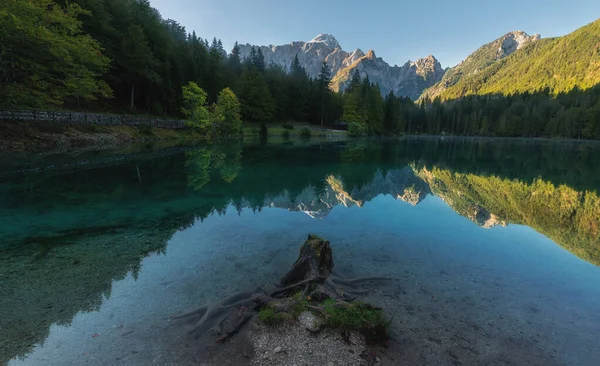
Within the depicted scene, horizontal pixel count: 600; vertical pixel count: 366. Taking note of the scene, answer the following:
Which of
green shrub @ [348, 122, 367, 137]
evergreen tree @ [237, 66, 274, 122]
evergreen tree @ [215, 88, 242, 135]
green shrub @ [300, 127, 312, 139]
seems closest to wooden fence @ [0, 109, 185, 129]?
evergreen tree @ [215, 88, 242, 135]

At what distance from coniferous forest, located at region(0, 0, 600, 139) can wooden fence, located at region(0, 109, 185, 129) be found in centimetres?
116

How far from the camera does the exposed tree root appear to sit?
21.0 ft

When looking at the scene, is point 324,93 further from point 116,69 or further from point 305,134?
point 116,69

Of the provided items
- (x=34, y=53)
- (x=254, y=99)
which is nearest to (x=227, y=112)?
(x=254, y=99)

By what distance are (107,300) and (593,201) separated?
97.2 ft

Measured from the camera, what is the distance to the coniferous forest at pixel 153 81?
31.1m

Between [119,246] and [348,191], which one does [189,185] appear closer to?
[119,246]

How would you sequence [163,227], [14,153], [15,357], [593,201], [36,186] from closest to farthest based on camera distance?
[15,357] < [163,227] < [36,186] < [593,201] < [14,153]

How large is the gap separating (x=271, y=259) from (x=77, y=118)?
44.9 meters

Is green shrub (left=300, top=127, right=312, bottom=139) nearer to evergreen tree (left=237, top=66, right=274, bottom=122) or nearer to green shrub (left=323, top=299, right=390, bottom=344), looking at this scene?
evergreen tree (left=237, top=66, right=274, bottom=122)

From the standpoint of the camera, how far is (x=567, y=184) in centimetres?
2677

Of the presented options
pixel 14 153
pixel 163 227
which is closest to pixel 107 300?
pixel 163 227

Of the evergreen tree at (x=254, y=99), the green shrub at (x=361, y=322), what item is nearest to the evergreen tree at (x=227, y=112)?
the evergreen tree at (x=254, y=99)

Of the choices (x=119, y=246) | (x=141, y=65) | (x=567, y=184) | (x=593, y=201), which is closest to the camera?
(x=119, y=246)
